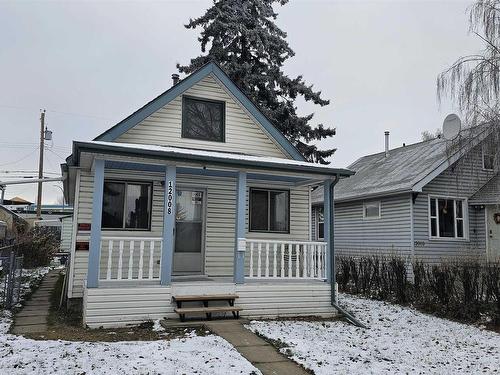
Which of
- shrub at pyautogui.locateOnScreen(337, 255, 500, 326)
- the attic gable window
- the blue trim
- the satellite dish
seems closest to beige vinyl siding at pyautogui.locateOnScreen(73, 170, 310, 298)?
the blue trim

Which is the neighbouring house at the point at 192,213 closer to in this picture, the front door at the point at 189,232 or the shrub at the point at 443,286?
the front door at the point at 189,232

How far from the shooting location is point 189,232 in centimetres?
1028

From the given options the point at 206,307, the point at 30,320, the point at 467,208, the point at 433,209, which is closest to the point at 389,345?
the point at 206,307

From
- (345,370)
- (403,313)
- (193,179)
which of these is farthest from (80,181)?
(403,313)

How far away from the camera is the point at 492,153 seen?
1178cm

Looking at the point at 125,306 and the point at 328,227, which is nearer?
the point at 125,306

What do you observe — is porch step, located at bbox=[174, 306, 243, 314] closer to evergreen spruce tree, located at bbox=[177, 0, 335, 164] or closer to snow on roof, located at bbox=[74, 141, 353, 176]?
snow on roof, located at bbox=[74, 141, 353, 176]

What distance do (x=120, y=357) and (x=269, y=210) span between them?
633 cm

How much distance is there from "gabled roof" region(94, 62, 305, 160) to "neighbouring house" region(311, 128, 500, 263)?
17.2ft

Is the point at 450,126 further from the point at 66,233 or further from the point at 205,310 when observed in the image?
the point at 66,233

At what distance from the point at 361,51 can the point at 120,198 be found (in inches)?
487

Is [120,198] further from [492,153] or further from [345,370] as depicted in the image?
[492,153]

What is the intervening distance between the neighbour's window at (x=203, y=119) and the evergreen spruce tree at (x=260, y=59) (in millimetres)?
8413

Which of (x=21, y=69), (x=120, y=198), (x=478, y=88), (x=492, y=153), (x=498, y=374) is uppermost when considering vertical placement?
(x=21, y=69)
